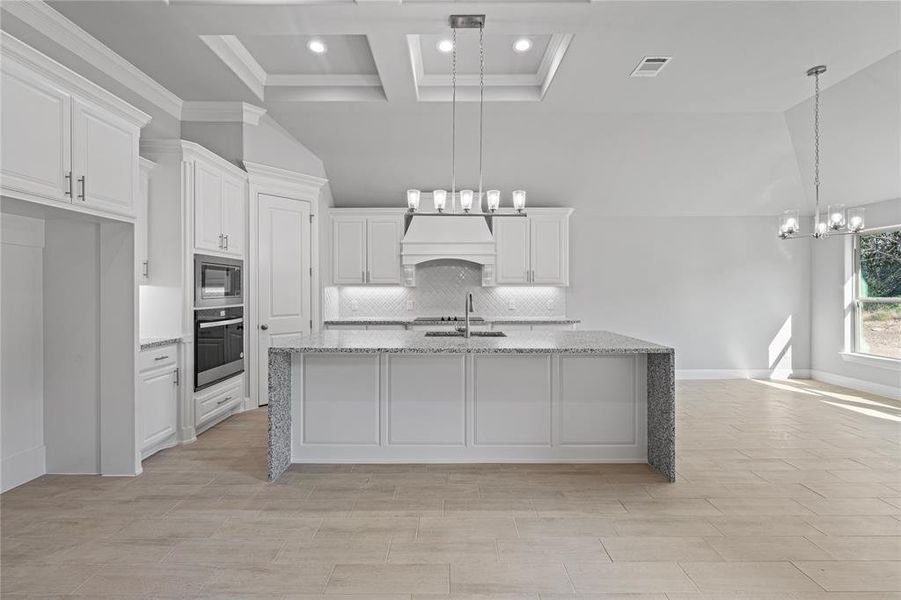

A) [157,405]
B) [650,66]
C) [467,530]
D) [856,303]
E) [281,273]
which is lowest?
[467,530]

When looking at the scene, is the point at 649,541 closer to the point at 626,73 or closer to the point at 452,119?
the point at 626,73

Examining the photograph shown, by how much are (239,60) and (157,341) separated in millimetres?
2476

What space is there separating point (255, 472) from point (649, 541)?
A: 8.25 ft

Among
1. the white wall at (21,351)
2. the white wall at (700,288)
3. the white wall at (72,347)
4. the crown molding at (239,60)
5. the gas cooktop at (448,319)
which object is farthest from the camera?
the white wall at (700,288)

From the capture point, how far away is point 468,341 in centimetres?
360

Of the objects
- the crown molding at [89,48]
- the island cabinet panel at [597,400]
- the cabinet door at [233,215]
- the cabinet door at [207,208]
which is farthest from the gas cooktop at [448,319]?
the crown molding at [89,48]

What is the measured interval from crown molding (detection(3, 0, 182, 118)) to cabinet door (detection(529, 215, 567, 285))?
169 inches

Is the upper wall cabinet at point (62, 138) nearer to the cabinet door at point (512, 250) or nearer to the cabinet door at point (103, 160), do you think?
the cabinet door at point (103, 160)

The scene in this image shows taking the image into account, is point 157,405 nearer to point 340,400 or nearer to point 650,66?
point 340,400

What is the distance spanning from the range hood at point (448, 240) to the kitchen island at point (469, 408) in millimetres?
3028

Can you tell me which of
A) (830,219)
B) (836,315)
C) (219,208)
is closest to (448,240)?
(219,208)

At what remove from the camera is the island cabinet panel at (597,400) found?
142 inches

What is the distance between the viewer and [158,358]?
377 cm

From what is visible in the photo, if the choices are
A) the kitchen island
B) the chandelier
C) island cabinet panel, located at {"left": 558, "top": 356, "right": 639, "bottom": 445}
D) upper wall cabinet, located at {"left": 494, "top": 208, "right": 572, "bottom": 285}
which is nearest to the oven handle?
the kitchen island
